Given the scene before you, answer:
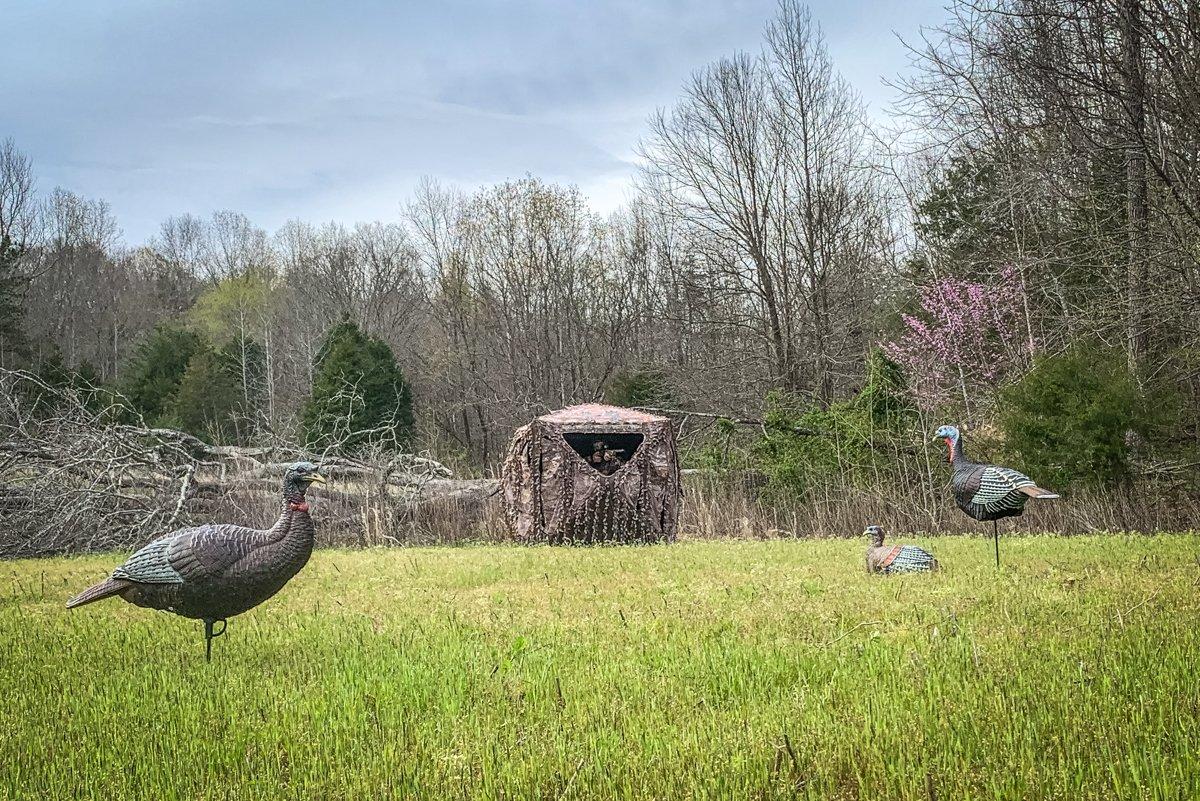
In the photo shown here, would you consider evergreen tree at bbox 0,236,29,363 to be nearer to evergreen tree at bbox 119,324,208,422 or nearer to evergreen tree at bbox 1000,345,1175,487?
evergreen tree at bbox 119,324,208,422

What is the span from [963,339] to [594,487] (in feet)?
28.4

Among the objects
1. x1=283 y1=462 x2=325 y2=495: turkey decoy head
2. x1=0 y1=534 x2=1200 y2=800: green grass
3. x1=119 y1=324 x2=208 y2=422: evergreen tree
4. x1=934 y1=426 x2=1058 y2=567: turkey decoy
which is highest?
x1=119 y1=324 x2=208 y2=422: evergreen tree

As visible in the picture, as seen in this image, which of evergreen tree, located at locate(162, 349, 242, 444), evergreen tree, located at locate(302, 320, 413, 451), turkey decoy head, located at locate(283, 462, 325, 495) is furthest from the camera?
evergreen tree, located at locate(162, 349, 242, 444)

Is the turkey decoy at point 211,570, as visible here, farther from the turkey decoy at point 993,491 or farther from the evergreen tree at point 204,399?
the evergreen tree at point 204,399

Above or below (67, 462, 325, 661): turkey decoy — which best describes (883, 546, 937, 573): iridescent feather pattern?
below

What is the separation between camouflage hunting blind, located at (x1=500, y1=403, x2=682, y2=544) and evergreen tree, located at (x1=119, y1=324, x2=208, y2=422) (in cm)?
1922

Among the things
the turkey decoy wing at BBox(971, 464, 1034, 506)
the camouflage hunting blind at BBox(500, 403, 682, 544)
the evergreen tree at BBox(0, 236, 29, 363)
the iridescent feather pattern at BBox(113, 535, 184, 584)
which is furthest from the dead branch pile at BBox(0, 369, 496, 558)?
the evergreen tree at BBox(0, 236, 29, 363)

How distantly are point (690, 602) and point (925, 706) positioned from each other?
2661 millimetres

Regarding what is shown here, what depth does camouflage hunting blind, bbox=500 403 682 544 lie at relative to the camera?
459 inches

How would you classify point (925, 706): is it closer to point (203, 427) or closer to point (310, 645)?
point (310, 645)

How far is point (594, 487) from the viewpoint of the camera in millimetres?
11648

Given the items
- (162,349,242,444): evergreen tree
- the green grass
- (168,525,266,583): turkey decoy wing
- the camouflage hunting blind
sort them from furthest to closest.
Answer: (162,349,242,444): evergreen tree → the camouflage hunting blind → (168,525,266,583): turkey decoy wing → the green grass

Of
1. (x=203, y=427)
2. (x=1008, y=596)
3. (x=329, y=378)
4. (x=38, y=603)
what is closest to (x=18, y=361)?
(x=203, y=427)

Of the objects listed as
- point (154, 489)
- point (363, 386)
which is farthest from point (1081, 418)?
point (363, 386)
